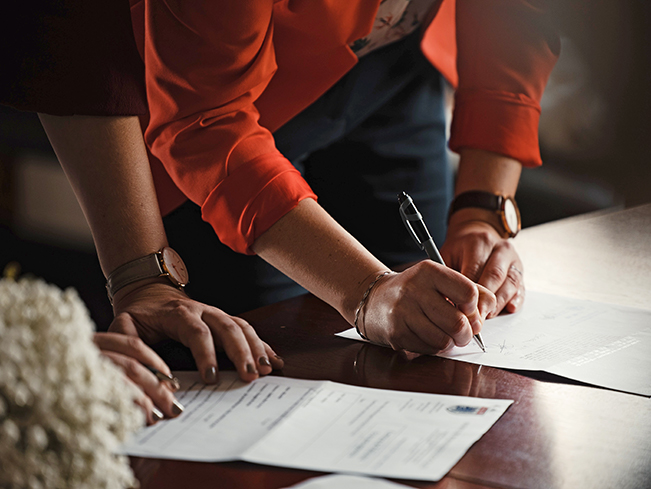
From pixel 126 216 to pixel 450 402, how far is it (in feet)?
1.67

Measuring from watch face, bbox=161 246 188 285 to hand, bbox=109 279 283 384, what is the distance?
0.03 m

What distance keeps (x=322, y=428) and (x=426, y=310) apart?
242 mm

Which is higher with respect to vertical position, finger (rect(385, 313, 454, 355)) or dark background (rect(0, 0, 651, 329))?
finger (rect(385, 313, 454, 355))

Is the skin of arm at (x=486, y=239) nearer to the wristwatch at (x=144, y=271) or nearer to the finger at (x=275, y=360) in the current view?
the finger at (x=275, y=360)

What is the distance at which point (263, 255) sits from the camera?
3.07ft

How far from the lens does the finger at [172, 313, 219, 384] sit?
0.70 metres

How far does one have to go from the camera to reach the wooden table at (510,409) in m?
0.51

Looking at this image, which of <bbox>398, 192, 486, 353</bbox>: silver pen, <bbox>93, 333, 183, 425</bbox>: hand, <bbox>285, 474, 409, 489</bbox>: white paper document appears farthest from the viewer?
<bbox>398, 192, 486, 353</bbox>: silver pen

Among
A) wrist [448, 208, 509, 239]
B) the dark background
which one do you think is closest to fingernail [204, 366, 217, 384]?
wrist [448, 208, 509, 239]

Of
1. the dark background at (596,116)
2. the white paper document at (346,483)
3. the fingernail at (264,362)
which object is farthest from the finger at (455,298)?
the dark background at (596,116)

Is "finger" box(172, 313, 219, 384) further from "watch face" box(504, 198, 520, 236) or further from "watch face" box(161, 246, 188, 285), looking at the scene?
"watch face" box(504, 198, 520, 236)

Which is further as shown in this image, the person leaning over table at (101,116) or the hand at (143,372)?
the person leaning over table at (101,116)

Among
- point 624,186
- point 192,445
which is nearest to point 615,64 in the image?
point 624,186

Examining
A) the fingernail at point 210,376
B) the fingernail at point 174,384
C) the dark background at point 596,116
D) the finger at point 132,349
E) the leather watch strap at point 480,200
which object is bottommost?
the dark background at point 596,116
